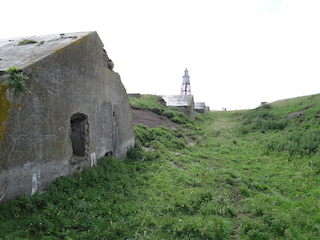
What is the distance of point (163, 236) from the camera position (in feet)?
16.4

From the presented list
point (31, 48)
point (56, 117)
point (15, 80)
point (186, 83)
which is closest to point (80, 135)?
point (56, 117)

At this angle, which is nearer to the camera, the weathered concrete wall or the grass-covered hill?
the weathered concrete wall

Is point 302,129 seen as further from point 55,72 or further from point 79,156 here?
point 55,72

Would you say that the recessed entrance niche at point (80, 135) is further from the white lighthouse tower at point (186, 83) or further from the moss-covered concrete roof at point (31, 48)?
the white lighthouse tower at point (186, 83)

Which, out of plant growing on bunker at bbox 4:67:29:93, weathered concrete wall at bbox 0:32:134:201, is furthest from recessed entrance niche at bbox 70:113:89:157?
plant growing on bunker at bbox 4:67:29:93

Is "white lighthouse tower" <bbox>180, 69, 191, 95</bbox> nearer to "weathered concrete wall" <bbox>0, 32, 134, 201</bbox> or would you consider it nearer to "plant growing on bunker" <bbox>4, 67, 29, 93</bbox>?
"weathered concrete wall" <bbox>0, 32, 134, 201</bbox>

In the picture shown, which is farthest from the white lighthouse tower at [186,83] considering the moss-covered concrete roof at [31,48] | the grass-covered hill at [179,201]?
the moss-covered concrete roof at [31,48]

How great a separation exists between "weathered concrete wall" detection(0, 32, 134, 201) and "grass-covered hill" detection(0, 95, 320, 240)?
0.43 metres

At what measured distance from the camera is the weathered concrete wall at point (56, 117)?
4.66 m

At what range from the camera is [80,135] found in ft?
23.8

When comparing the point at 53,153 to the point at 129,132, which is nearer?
the point at 53,153

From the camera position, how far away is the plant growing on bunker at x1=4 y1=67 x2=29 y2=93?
182 inches

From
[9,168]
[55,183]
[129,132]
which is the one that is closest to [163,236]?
[55,183]

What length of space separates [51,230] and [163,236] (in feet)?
6.92
